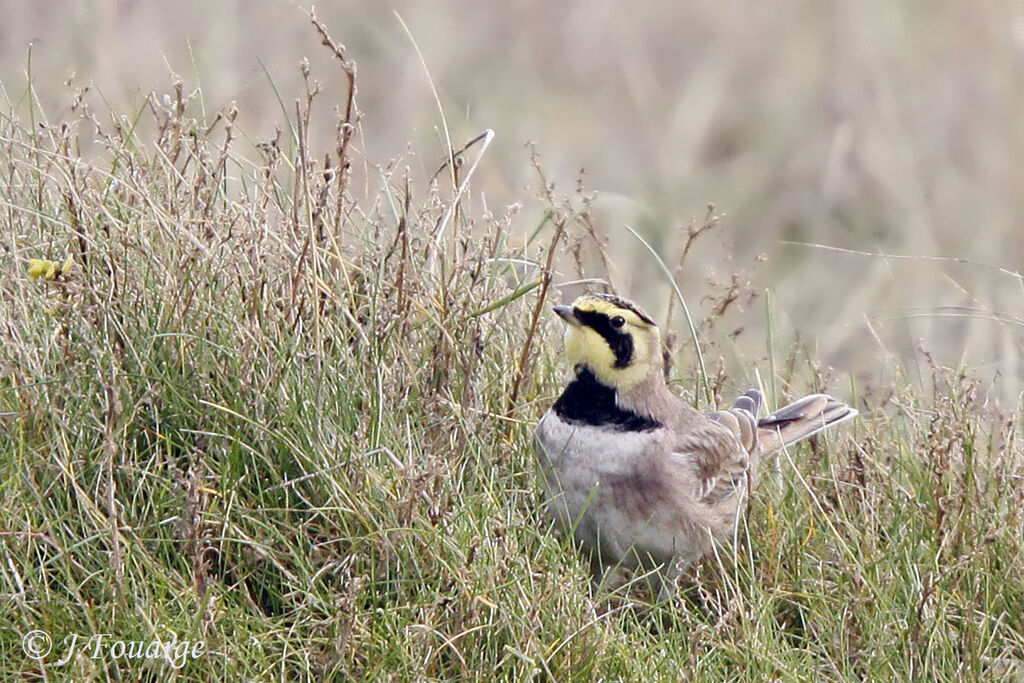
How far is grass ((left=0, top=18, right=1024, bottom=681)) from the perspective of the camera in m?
3.94

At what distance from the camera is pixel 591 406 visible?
4.80 m

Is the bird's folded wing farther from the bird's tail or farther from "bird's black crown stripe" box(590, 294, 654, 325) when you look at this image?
"bird's black crown stripe" box(590, 294, 654, 325)

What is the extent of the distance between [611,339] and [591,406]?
219 mm

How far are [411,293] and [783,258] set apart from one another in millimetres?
4686

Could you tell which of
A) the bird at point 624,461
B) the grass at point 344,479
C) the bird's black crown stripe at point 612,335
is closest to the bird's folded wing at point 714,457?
the bird at point 624,461

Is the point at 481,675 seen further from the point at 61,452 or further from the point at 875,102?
the point at 875,102

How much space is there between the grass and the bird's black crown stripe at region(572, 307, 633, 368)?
0.19 meters

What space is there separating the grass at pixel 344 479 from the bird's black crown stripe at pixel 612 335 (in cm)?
19

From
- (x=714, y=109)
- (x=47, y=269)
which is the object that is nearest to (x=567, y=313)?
(x=47, y=269)

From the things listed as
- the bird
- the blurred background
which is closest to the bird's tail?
the bird

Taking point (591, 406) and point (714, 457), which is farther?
point (714, 457)

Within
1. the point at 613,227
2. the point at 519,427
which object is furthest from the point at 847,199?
the point at 519,427

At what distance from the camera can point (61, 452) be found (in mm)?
4184

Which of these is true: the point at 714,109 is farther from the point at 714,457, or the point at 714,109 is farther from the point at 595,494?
the point at 595,494
